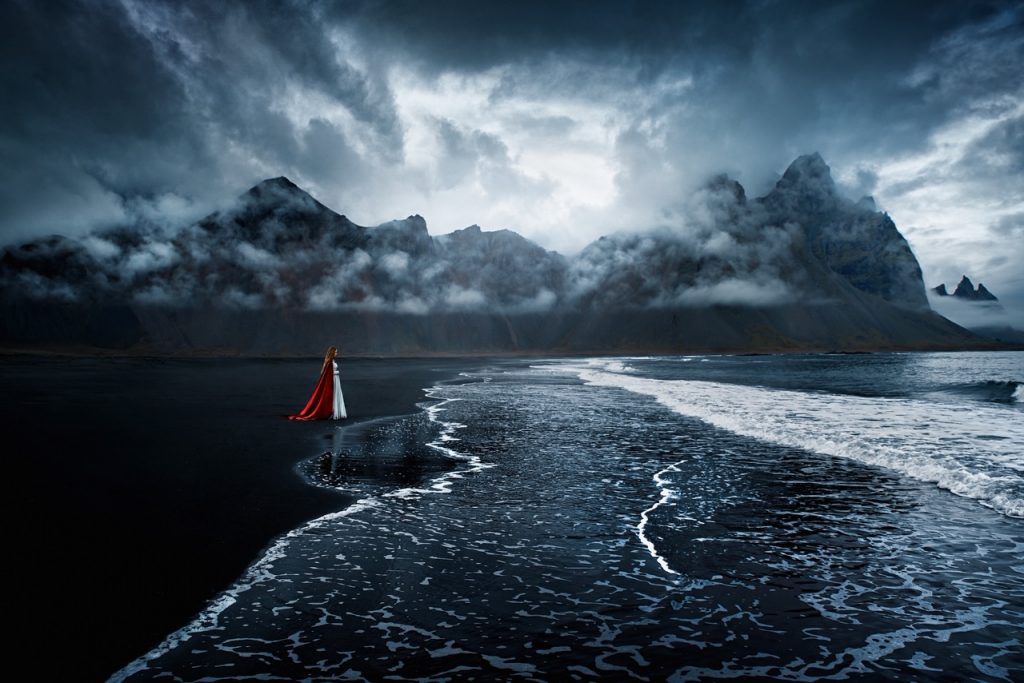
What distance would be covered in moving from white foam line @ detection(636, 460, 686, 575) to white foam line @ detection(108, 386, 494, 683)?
395 cm

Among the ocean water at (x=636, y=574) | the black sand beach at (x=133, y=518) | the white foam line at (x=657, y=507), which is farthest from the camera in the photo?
the white foam line at (x=657, y=507)

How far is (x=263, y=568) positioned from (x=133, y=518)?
3.45 meters

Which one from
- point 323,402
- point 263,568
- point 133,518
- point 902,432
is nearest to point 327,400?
point 323,402

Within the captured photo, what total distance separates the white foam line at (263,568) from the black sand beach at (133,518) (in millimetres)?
132

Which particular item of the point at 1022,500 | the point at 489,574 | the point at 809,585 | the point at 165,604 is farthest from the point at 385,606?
the point at 1022,500

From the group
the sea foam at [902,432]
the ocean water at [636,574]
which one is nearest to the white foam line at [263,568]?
the ocean water at [636,574]

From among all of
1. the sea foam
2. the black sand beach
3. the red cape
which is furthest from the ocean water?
the red cape

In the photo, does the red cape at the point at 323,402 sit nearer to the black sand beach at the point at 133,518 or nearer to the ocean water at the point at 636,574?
the black sand beach at the point at 133,518

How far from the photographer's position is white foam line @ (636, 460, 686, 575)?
743 cm

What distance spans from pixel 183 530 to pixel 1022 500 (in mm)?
14280

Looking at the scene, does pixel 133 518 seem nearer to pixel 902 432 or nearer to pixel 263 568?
pixel 263 568

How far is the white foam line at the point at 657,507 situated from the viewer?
7434 mm

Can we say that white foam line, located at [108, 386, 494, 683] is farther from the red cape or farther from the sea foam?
the sea foam

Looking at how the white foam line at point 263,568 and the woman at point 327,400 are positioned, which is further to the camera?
the woman at point 327,400
